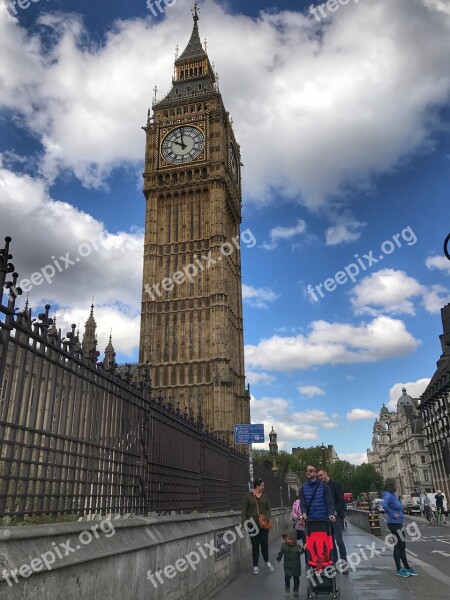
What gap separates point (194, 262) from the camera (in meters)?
55.3

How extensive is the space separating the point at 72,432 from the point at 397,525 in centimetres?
639

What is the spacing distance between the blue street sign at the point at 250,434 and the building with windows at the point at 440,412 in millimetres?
33920

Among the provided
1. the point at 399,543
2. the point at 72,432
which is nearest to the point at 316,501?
the point at 399,543

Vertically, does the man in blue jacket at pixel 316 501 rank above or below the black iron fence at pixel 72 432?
below

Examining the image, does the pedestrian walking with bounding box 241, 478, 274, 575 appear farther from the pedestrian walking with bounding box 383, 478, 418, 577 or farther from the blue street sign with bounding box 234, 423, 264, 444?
the blue street sign with bounding box 234, 423, 264, 444

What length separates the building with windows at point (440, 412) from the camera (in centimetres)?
5260

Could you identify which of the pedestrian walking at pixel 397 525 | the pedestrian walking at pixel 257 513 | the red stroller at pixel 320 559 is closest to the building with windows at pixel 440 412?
the pedestrian walking at pixel 397 525

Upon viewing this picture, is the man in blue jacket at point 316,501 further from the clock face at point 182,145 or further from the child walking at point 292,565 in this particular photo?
the clock face at point 182,145

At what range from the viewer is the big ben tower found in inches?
2004

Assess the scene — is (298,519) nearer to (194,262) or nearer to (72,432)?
(72,432)

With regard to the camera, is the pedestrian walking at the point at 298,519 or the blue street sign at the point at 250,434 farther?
the blue street sign at the point at 250,434

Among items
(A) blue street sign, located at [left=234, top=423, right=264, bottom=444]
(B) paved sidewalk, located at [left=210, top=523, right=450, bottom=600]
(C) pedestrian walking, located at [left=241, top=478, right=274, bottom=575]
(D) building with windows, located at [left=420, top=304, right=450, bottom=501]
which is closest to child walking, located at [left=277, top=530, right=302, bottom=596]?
(B) paved sidewalk, located at [left=210, top=523, right=450, bottom=600]

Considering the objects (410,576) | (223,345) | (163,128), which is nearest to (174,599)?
(410,576)

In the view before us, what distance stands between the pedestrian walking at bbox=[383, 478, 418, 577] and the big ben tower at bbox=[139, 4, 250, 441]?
127ft
